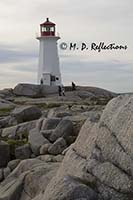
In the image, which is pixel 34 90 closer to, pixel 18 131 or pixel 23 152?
pixel 18 131

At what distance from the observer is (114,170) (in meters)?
11.3

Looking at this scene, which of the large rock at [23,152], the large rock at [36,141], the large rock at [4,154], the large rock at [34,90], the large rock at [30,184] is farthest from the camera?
the large rock at [34,90]

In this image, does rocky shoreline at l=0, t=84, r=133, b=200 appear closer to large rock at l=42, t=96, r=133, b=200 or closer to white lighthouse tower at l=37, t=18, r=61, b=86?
large rock at l=42, t=96, r=133, b=200

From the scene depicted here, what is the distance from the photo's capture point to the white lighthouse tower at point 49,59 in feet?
238

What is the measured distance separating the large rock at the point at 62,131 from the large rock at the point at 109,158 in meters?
8.24

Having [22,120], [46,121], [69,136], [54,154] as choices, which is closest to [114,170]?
[54,154]

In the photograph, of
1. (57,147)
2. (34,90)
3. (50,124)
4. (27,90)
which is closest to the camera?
(57,147)

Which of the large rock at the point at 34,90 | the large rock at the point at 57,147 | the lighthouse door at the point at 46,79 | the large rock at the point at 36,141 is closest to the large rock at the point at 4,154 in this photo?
the large rock at the point at 36,141

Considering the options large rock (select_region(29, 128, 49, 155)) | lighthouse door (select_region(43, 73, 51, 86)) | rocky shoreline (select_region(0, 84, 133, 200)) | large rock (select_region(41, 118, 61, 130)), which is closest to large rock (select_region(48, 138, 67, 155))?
rocky shoreline (select_region(0, 84, 133, 200))

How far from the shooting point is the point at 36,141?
21812 mm

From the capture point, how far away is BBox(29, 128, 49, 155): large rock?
69.1ft

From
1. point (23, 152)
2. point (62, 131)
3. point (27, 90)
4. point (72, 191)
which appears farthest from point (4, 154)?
point (27, 90)

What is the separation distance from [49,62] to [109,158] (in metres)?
62.0

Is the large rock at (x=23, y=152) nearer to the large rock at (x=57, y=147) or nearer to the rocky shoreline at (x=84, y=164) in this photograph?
the rocky shoreline at (x=84, y=164)
